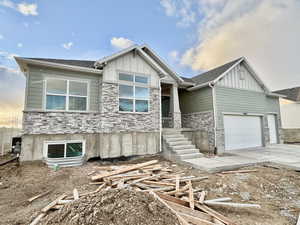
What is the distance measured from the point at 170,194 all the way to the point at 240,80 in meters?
10.6

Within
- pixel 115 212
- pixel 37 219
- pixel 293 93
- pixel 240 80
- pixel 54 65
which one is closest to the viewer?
pixel 115 212

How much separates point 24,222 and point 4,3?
9630 millimetres

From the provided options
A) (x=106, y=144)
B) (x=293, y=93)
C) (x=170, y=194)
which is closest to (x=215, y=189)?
(x=170, y=194)

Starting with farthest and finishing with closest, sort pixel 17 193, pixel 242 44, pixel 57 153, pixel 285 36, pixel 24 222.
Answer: pixel 242 44
pixel 285 36
pixel 57 153
pixel 17 193
pixel 24 222

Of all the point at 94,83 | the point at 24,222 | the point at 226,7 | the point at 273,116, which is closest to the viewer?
the point at 24,222

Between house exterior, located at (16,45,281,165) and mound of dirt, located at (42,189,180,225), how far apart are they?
499 cm

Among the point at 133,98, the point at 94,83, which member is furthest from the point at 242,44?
the point at 94,83

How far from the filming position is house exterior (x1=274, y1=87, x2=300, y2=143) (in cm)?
1477

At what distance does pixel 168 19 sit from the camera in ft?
38.9

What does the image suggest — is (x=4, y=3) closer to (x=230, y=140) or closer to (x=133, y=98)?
(x=133, y=98)

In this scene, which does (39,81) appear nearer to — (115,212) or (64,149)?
(64,149)

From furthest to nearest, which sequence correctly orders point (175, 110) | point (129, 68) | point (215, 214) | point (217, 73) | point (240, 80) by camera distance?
point (240, 80)
point (217, 73)
point (175, 110)
point (129, 68)
point (215, 214)

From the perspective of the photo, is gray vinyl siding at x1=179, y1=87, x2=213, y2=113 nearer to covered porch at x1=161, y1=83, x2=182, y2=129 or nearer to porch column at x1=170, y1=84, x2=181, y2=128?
covered porch at x1=161, y1=83, x2=182, y2=129

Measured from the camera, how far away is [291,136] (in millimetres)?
14781
